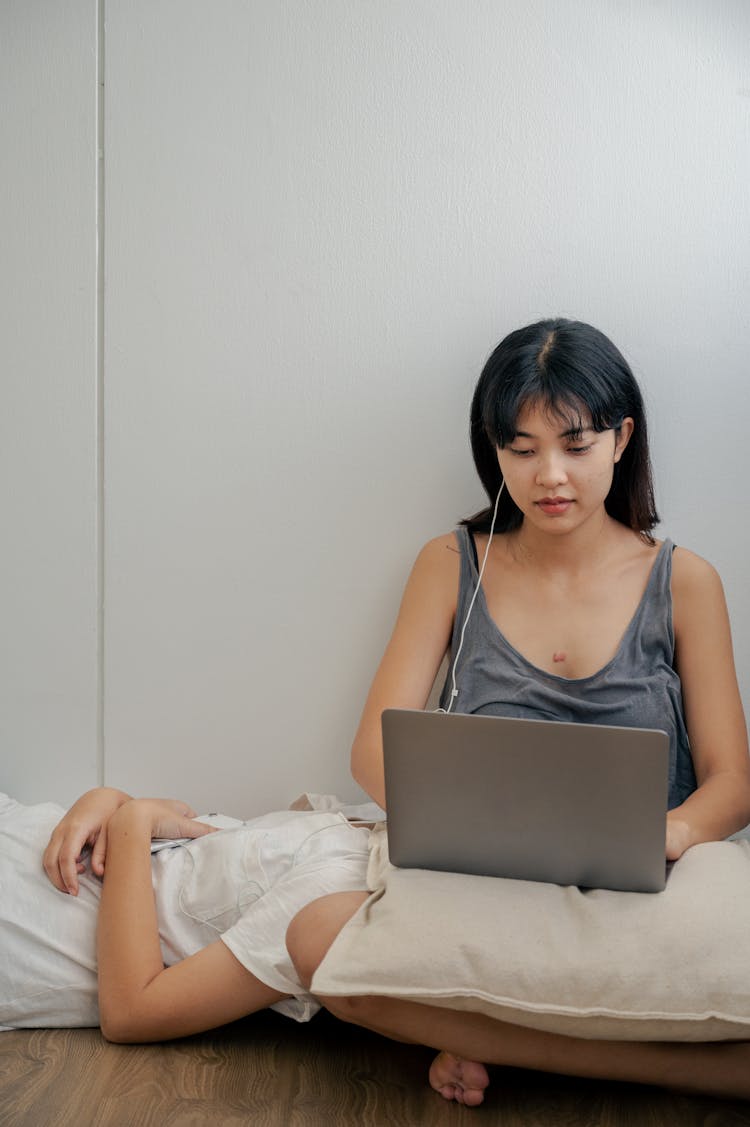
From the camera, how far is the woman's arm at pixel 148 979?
1.51 metres

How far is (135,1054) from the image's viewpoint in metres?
1.52

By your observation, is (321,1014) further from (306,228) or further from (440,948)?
(306,228)

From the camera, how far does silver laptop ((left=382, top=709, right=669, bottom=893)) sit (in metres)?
1.26

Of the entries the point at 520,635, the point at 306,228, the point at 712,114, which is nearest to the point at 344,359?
the point at 306,228

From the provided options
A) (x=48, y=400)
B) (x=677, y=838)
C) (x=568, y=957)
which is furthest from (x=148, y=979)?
(x=48, y=400)

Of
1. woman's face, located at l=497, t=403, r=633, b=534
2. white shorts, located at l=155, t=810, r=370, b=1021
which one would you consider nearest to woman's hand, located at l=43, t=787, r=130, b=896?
white shorts, located at l=155, t=810, r=370, b=1021

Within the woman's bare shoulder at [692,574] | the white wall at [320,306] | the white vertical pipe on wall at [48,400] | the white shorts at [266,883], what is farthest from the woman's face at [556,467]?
the white vertical pipe on wall at [48,400]

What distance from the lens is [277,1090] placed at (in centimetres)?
143

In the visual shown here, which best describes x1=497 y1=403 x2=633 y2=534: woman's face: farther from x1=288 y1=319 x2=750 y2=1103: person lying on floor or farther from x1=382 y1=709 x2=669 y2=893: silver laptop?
x1=382 y1=709 x2=669 y2=893: silver laptop

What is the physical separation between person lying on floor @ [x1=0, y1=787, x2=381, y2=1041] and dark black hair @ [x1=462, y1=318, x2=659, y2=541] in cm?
67

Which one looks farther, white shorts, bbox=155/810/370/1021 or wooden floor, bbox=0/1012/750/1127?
white shorts, bbox=155/810/370/1021

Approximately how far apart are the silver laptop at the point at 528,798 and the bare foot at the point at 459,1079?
0.25 m

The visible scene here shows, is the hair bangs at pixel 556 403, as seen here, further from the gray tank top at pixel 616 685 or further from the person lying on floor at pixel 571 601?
the gray tank top at pixel 616 685

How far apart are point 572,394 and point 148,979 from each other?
103cm
